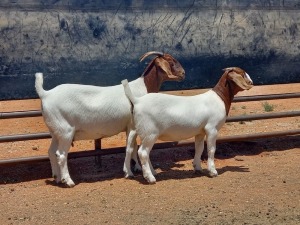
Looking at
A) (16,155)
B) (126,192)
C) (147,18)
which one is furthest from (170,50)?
(126,192)

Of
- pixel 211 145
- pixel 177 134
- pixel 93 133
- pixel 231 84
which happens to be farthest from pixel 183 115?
pixel 93 133

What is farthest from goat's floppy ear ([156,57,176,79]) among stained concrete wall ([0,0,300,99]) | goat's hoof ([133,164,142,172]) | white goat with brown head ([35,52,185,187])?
stained concrete wall ([0,0,300,99])

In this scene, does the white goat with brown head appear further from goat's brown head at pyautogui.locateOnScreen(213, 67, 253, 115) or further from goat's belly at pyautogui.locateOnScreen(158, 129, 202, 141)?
goat's brown head at pyautogui.locateOnScreen(213, 67, 253, 115)

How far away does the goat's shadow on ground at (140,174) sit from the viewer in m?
7.70

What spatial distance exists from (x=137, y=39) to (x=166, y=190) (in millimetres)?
3551

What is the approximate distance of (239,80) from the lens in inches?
296

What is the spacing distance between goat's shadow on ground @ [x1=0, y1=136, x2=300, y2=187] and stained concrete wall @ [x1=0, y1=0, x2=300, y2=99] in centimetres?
140

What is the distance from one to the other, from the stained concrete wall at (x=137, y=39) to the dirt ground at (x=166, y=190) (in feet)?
4.11

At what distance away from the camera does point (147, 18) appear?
9.77 metres

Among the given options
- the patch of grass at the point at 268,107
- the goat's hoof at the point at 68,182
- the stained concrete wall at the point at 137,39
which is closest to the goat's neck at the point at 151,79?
the goat's hoof at the point at 68,182

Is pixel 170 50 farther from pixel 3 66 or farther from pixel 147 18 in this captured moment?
pixel 3 66

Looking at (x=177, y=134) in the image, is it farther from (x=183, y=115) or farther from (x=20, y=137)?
(x=20, y=137)

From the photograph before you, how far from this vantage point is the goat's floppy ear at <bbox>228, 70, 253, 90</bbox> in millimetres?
7519

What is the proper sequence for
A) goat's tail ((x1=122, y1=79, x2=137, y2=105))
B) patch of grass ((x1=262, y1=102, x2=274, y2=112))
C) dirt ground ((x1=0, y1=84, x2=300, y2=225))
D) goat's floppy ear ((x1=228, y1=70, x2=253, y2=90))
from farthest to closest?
patch of grass ((x1=262, y1=102, x2=274, y2=112)), goat's floppy ear ((x1=228, y1=70, x2=253, y2=90)), goat's tail ((x1=122, y1=79, x2=137, y2=105)), dirt ground ((x1=0, y1=84, x2=300, y2=225))
